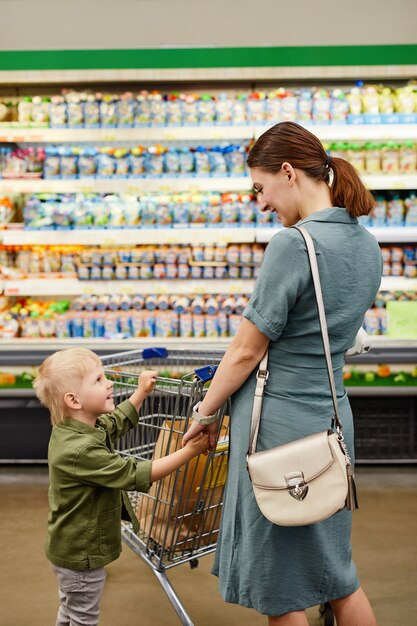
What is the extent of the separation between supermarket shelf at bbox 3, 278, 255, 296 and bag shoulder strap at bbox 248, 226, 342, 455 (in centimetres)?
280

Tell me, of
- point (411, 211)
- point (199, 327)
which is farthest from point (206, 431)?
point (411, 211)

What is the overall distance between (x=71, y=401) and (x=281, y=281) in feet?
2.34

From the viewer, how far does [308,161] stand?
1.83 metres

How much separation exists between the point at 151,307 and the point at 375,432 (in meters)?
1.55

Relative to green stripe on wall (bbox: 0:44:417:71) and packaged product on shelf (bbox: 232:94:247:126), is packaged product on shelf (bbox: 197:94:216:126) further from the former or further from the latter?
green stripe on wall (bbox: 0:44:417:71)

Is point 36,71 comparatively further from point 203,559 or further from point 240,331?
point 240,331

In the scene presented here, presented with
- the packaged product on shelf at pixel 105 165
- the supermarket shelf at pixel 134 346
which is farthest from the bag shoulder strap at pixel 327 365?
the packaged product on shelf at pixel 105 165

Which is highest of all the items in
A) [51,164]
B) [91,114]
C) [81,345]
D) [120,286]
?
[91,114]

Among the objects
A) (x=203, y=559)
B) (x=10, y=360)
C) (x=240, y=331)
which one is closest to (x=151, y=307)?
(x=10, y=360)

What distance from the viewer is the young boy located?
2.00 meters

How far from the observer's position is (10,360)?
4.28 metres

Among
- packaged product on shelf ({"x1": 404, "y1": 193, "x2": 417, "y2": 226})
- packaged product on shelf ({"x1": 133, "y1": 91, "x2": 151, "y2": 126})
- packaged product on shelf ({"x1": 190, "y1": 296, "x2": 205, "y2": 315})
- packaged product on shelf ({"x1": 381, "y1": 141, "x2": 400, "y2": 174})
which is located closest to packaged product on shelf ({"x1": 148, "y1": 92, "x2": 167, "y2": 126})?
packaged product on shelf ({"x1": 133, "y1": 91, "x2": 151, "y2": 126})

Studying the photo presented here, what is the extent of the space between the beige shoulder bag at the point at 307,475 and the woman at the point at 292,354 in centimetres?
5

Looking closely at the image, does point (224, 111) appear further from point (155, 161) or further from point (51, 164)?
point (51, 164)
